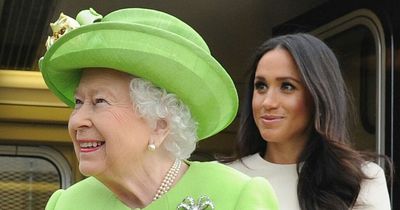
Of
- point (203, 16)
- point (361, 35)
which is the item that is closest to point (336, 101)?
point (361, 35)

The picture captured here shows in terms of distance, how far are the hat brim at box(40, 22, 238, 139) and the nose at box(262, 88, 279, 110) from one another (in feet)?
2.19

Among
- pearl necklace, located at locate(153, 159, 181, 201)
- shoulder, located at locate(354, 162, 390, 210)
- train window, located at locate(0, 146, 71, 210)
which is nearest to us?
pearl necklace, located at locate(153, 159, 181, 201)

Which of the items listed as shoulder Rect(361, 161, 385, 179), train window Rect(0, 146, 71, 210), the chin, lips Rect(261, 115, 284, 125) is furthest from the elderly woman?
train window Rect(0, 146, 71, 210)

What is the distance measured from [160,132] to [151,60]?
0.56ft

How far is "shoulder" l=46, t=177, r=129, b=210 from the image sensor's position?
2.36 metres

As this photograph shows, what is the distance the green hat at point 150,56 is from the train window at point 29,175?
464 cm

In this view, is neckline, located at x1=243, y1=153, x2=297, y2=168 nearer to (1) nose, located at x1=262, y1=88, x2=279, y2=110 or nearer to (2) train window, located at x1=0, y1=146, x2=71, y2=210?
(1) nose, located at x1=262, y1=88, x2=279, y2=110

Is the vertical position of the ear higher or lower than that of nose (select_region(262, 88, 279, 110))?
higher

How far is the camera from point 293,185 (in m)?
3.04

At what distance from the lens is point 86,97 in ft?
7.42

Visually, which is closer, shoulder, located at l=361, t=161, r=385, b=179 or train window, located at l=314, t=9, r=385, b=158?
shoulder, located at l=361, t=161, r=385, b=179

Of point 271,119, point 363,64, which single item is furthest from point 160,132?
point 363,64

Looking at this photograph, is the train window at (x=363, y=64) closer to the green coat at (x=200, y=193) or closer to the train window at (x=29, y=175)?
the train window at (x=29, y=175)

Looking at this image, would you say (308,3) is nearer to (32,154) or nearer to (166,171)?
(32,154)
